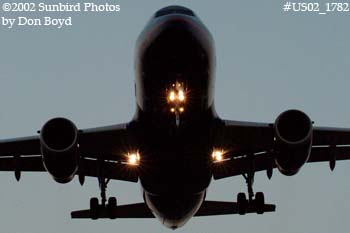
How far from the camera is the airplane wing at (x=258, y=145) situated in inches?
909

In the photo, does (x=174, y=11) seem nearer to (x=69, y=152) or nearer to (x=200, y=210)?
(x=69, y=152)

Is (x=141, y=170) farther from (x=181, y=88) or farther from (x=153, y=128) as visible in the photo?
(x=181, y=88)

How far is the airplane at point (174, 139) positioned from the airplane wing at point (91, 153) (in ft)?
0.11

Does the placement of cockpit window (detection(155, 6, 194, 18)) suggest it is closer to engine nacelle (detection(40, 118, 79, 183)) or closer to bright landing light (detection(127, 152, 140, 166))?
engine nacelle (detection(40, 118, 79, 183))

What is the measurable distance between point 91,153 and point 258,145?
18.4 feet

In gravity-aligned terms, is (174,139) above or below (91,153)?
above

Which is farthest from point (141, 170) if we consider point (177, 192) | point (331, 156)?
point (331, 156)

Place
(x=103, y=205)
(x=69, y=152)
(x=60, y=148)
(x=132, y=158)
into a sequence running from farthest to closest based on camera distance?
(x=103, y=205) → (x=132, y=158) → (x=60, y=148) → (x=69, y=152)

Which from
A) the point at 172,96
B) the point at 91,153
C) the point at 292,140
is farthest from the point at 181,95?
the point at 91,153

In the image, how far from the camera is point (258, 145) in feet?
78.6

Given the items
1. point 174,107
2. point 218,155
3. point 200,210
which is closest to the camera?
point 174,107

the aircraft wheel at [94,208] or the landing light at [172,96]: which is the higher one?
the landing light at [172,96]

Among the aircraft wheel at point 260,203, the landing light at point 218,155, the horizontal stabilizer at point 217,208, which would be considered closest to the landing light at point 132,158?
the landing light at point 218,155

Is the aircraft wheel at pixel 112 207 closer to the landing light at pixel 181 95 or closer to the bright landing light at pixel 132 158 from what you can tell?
the bright landing light at pixel 132 158
